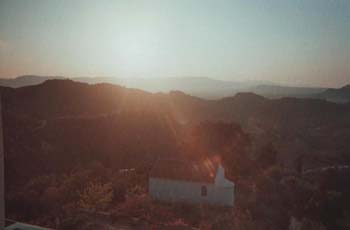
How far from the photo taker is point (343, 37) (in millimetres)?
2758

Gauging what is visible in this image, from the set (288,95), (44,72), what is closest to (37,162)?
(44,72)

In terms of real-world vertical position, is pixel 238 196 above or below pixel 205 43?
below

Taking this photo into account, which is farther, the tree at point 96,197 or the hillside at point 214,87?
the tree at point 96,197

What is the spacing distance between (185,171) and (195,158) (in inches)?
20.3

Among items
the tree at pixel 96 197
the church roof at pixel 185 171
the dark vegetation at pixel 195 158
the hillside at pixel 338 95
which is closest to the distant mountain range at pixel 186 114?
the dark vegetation at pixel 195 158

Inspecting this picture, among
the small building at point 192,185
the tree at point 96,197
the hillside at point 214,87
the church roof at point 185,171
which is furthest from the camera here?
the church roof at point 185,171

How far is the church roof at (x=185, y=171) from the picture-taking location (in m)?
4.12

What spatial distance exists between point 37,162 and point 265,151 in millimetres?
3550

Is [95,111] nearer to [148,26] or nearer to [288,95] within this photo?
[148,26]

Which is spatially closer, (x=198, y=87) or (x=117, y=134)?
(x=198, y=87)

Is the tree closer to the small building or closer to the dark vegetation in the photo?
the dark vegetation

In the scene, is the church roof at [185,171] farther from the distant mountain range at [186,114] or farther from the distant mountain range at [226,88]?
the distant mountain range at [226,88]

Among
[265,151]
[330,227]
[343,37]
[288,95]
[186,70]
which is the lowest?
[330,227]

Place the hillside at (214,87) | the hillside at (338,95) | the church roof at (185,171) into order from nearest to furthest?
the hillside at (338,95)
the hillside at (214,87)
the church roof at (185,171)
